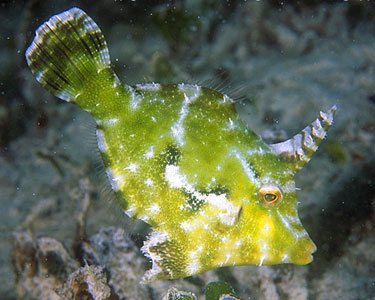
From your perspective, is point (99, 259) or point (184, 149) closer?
point (184, 149)

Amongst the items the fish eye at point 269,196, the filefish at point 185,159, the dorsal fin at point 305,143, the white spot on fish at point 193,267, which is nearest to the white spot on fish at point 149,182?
the filefish at point 185,159

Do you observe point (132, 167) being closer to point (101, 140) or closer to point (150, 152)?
point (150, 152)

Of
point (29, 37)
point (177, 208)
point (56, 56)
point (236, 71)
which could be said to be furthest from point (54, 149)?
point (236, 71)

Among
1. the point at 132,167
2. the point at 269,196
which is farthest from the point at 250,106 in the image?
the point at 132,167

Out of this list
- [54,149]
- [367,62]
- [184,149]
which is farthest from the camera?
[54,149]

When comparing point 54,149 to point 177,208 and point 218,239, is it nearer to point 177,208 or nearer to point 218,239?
point 177,208

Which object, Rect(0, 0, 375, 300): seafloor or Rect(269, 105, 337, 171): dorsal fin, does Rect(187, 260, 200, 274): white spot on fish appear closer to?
Rect(0, 0, 375, 300): seafloor

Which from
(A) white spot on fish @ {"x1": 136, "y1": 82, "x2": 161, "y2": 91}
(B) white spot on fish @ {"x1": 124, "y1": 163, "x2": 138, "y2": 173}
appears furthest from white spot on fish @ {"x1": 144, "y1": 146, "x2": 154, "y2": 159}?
(A) white spot on fish @ {"x1": 136, "y1": 82, "x2": 161, "y2": 91}
